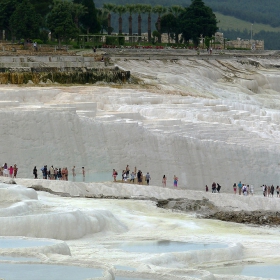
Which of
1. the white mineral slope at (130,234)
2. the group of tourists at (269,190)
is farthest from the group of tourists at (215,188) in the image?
the white mineral slope at (130,234)

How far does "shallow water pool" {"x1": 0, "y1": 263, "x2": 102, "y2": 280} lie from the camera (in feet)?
45.1

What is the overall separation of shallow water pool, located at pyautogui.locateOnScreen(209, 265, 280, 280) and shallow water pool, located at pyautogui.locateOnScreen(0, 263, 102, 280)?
3.18m

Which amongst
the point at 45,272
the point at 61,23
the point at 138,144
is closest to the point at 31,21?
the point at 61,23

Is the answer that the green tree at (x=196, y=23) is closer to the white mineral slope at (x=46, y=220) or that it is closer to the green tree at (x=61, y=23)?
the green tree at (x=61, y=23)

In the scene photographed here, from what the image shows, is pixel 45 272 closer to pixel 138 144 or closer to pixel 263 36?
pixel 138 144

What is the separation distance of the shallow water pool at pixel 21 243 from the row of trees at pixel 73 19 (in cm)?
4486

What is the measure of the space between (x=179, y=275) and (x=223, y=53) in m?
61.6

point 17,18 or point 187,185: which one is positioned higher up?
point 17,18

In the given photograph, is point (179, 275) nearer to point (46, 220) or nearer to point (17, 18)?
point (46, 220)

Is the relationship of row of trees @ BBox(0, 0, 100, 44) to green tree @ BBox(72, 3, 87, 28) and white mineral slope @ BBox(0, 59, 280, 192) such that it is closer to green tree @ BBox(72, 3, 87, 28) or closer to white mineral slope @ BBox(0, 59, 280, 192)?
green tree @ BBox(72, 3, 87, 28)

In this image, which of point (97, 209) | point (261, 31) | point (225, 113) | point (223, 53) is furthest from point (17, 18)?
point (261, 31)

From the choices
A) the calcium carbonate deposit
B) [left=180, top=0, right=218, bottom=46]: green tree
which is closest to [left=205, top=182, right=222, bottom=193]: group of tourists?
the calcium carbonate deposit

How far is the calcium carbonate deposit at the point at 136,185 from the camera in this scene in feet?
55.6

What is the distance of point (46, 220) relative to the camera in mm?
20031
